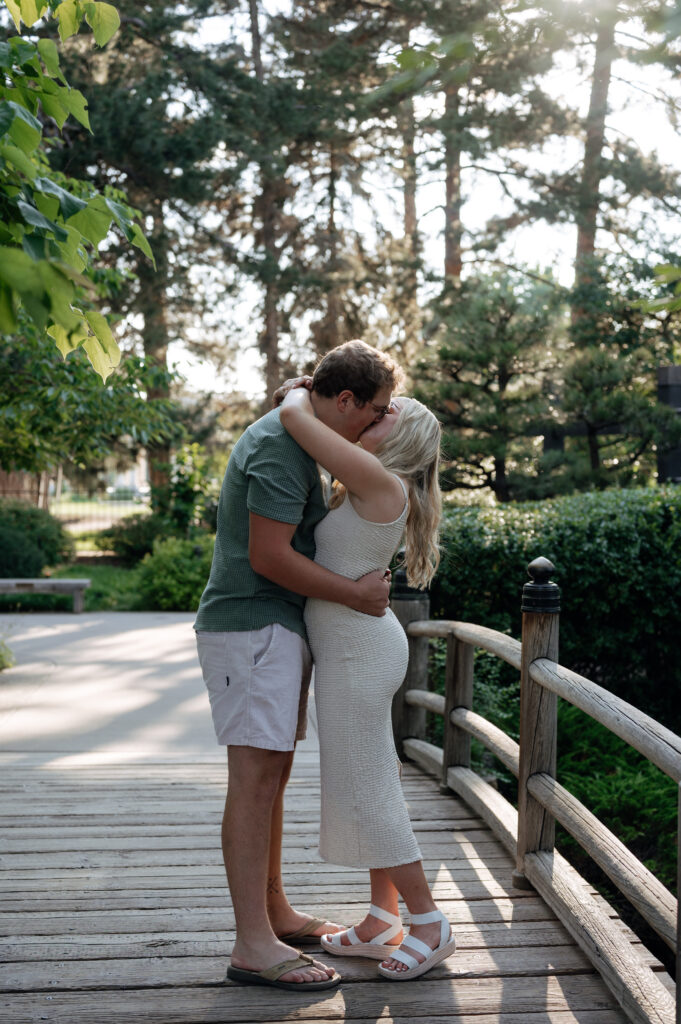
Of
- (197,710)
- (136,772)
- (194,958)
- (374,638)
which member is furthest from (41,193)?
(197,710)

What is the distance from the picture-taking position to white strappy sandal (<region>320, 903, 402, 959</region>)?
2.81 metres

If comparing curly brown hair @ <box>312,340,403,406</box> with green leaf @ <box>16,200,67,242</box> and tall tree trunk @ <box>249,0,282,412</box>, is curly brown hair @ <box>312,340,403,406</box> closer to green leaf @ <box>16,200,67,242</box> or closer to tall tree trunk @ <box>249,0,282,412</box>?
green leaf @ <box>16,200,67,242</box>

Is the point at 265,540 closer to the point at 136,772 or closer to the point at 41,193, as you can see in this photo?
the point at 41,193

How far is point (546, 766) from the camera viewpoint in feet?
10.9

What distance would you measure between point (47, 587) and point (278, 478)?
1011cm

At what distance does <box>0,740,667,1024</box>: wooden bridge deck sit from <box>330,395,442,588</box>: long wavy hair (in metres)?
1.14

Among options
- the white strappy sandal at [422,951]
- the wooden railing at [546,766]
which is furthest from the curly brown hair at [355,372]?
the white strappy sandal at [422,951]

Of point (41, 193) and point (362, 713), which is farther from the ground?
point (41, 193)

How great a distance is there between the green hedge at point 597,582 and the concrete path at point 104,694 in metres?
2.08

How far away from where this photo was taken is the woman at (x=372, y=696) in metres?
2.69

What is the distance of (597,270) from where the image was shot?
46.9 ft

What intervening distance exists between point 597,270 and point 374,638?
12731 mm

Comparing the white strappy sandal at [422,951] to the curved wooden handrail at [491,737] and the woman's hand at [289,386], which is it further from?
the woman's hand at [289,386]

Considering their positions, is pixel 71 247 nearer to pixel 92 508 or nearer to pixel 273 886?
pixel 273 886
